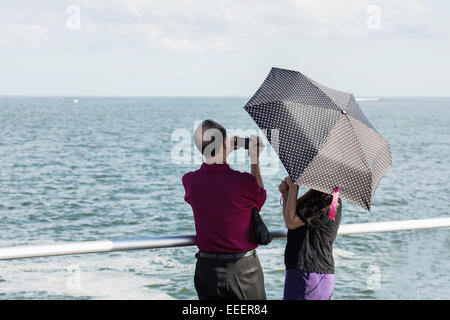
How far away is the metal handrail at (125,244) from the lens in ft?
8.98

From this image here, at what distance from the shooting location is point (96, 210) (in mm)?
26469

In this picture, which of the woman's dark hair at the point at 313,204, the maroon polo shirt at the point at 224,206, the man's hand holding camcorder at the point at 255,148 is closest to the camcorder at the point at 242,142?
the man's hand holding camcorder at the point at 255,148

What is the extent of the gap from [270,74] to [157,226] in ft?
64.1

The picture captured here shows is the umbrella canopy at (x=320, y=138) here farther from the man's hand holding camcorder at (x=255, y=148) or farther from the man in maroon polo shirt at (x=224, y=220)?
the man in maroon polo shirt at (x=224, y=220)

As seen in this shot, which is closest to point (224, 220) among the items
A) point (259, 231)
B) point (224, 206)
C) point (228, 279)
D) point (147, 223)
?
point (224, 206)

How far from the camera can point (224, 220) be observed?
3006 mm

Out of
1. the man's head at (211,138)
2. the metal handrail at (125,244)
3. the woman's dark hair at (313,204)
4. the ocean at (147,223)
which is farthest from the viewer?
the ocean at (147,223)

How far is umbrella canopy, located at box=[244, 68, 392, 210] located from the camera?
2.95 m

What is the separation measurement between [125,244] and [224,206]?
510 millimetres

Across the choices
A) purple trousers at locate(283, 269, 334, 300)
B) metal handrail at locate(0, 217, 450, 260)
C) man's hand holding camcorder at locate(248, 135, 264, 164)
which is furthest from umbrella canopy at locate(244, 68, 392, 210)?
purple trousers at locate(283, 269, 334, 300)

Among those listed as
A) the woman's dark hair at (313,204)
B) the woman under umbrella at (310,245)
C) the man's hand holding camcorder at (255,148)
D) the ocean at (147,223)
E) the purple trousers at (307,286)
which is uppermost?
the man's hand holding camcorder at (255,148)

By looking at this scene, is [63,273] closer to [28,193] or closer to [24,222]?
[24,222]

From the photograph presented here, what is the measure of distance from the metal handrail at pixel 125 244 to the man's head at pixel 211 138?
0.44 m

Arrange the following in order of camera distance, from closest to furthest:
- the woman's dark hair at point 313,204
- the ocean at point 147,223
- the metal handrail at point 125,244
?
the metal handrail at point 125,244
the woman's dark hair at point 313,204
the ocean at point 147,223
